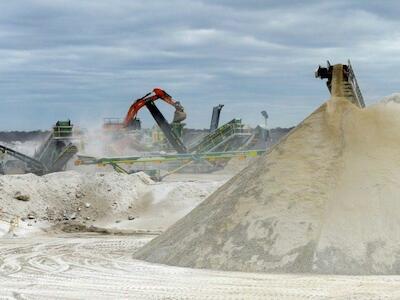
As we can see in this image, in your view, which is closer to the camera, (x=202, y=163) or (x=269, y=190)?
(x=269, y=190)

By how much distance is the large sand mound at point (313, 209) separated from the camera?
11406mm

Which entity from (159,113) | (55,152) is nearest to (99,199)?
(55,152)

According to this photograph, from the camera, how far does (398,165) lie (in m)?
12.8

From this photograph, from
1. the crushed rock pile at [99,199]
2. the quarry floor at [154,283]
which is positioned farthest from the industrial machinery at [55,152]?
the quarry floor at [154,283]

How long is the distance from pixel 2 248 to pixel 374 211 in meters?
9.25

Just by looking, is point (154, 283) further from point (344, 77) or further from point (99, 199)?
point (99, 199)

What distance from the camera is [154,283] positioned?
1099 cm

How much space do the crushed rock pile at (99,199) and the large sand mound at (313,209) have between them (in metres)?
9.05

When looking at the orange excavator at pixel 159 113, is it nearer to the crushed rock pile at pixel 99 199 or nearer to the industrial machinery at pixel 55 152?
the industrial machinery at pixel 55 152

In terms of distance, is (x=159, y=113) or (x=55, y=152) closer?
(x=55, y=152)

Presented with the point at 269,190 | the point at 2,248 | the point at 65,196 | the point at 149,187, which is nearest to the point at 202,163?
the point at 149,187

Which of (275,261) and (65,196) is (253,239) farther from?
(65,196)

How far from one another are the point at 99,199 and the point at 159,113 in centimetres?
1147

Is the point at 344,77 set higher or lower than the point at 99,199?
higher
